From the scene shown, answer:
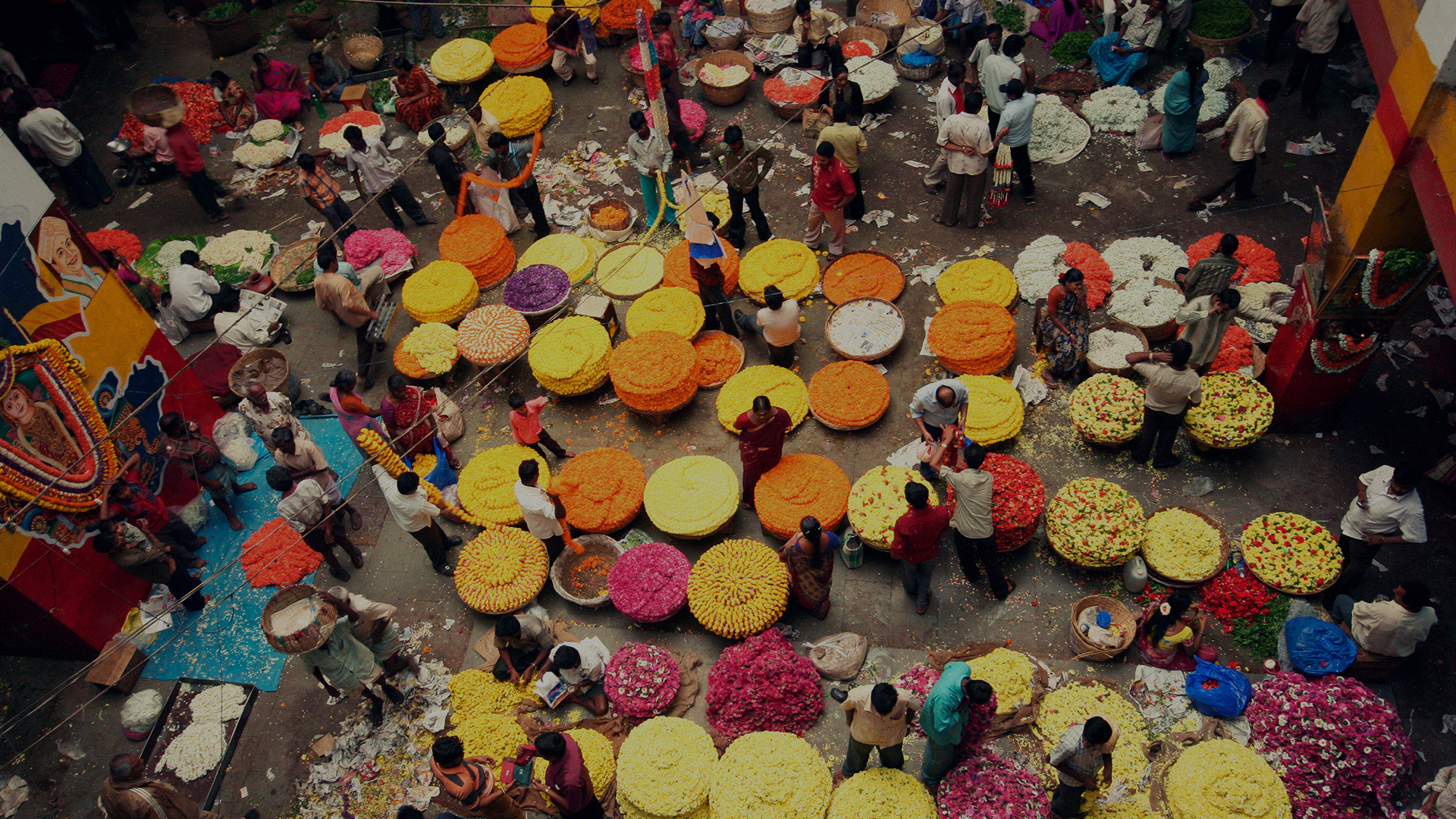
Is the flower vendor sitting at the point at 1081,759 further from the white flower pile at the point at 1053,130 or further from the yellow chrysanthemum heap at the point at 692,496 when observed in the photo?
the white flower pile at the point at 1053,130

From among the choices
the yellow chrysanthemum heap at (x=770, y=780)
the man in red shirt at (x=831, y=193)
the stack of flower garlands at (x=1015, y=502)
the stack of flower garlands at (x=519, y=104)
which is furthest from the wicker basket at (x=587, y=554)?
the stack of flower garlands at (x=519, y=104)

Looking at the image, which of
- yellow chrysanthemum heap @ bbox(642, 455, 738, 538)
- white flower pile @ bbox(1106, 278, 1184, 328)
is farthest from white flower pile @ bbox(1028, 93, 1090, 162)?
yellow chrysanthemum heap @ bbox(642, 455, 738, 538)

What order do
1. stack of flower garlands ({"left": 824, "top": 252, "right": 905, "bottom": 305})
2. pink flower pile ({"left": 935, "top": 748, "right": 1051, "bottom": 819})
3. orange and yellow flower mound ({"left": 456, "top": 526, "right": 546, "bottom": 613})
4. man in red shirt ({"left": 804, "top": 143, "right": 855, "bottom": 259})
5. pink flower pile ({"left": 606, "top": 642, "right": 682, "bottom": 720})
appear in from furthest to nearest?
stack of flower garlands ({"left": 824, "top": 252, "right": 905, "bottom": 305}) < man in red shirt ({"left": 804, "top": 143, "right": 855, "bottom": 259}) < orange and yellow flower mound ({"left": 456, "top": 526, "right": 546, "bottom": 613}) < pink flower pile ({"left": 606, "top": 642, "right": 682, "bottom": 720}) < pink flower pile ({"left": 935, "top": 748, "right": 1051, "bottom": 819})

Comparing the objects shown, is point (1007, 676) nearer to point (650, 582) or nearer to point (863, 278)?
point (650, 582)

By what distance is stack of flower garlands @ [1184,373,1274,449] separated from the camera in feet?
27.6

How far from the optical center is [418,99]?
526 inches

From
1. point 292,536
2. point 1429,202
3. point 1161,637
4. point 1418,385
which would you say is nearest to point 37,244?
point 292,536

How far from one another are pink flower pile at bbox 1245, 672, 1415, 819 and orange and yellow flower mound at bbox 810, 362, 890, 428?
4250mm

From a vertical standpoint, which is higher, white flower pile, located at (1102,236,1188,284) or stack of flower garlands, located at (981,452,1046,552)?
white flower pile, located at (1102,236,1188,284)

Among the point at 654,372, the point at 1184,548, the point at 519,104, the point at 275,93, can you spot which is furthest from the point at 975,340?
the point at 275,93

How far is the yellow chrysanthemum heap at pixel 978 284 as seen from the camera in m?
10.0

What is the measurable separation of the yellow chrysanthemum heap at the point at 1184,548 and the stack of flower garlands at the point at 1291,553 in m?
0.28

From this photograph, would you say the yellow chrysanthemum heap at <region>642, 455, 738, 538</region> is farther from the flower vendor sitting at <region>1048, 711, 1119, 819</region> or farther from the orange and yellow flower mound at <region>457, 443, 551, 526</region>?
the flower vendor sitting at <region>1048, 711, 1119, 819</region>

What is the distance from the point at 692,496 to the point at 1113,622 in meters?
3.92
